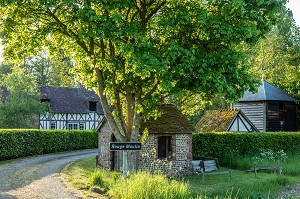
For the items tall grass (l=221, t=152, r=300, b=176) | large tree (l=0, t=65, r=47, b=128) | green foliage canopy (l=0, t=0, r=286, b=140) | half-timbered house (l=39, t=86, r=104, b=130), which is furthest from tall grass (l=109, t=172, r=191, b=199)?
half-timbered house (l=39, t=86, r=104, b=130)

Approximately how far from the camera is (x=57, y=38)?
1781cm

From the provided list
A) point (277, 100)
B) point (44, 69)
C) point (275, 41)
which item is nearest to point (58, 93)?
point (44, 69)

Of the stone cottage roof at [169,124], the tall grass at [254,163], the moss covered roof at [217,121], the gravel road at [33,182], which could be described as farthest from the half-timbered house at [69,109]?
the tall grass at [254,163]

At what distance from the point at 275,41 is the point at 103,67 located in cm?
3974

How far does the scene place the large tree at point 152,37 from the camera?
13578mm

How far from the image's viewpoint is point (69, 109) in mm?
45969

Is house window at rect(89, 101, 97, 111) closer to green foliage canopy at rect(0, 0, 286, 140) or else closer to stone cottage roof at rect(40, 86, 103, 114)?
stone cottage roof at rect(40, 86, 103, 114)

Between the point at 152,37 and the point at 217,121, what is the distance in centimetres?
1770

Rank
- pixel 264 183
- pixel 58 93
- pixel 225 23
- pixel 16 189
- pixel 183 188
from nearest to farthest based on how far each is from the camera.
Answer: pixel 183 188 → pixel 225 23 → pixel 16 189 → pixel 264 183 → pixel 58 93

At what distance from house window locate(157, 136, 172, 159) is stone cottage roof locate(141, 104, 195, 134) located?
720 mm

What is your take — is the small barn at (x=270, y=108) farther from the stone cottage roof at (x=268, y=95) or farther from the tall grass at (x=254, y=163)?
the tall grass at (x=254, y=163)

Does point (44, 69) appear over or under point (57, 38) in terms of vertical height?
over

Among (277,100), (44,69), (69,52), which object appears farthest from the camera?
(44,69)

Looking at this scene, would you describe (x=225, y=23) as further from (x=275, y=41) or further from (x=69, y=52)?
(x=275, y=41)
